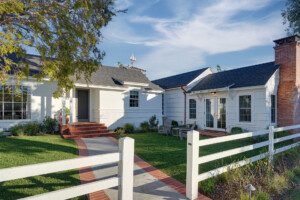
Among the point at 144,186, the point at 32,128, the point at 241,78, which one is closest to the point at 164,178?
the point at 144,186

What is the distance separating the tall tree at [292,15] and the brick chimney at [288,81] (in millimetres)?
1470

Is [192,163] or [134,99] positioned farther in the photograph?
[134,99]

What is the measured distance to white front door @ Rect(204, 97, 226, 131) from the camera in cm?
1686

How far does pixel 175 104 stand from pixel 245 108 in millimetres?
6738

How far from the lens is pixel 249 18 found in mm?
15391

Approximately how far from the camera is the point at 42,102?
14656 millimetres

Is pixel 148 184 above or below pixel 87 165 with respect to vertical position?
below

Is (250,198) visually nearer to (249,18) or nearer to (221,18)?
(221,18)

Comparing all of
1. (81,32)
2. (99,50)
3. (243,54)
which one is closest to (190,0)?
(99,50)

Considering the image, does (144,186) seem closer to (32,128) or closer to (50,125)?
(32,128)

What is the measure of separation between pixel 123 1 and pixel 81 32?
2.49m

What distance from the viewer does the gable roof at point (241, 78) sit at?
15.0 metres

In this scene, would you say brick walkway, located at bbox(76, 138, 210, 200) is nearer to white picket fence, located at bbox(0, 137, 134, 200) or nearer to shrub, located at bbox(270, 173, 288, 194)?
white picket fence, located at bbox(0, 137, 134, 200)

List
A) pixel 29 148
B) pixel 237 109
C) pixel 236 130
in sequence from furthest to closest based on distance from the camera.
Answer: pixel 237 109
pixel 236 130
pixel 29 148
